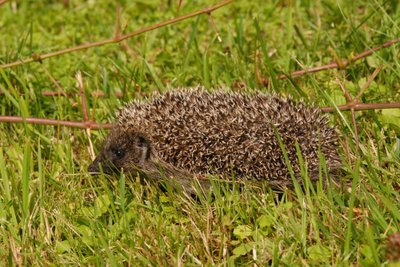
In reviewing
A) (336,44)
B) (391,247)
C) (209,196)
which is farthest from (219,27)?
(391,247)

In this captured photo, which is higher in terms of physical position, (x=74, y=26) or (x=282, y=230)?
(x=74, y=26)

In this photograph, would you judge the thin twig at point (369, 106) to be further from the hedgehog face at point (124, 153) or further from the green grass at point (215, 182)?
the hedgehog face at point (124, 153)

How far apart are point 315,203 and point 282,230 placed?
353mm

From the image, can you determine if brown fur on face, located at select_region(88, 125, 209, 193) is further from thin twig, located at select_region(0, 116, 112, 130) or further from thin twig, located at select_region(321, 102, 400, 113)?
thin twig, located at select_region(321, 102, 400, 113)

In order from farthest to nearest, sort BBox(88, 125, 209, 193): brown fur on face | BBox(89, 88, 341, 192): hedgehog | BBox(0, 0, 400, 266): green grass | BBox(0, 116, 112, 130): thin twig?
1. BBox(0, 116, 112, 130): thin twig
2. BBox(88, 125, 209, 193): brown fur on face
3. BBox(89, 88, 341, 192): hedgehog
4. BBox(0, 0, 400, 266): green grass

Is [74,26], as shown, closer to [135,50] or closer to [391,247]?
[135,50]

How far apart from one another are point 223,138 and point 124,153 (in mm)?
920

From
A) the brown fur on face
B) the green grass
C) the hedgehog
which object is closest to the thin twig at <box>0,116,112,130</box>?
the green grass

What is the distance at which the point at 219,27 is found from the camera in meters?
8.06

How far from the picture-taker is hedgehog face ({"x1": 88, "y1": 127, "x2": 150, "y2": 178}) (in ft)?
18.4

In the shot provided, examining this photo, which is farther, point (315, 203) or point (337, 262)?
point (315, 203)

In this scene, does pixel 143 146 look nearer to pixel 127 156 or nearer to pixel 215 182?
pixel 127 156

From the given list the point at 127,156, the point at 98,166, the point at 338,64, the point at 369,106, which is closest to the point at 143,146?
the point at 127,156

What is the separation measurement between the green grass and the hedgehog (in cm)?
15
